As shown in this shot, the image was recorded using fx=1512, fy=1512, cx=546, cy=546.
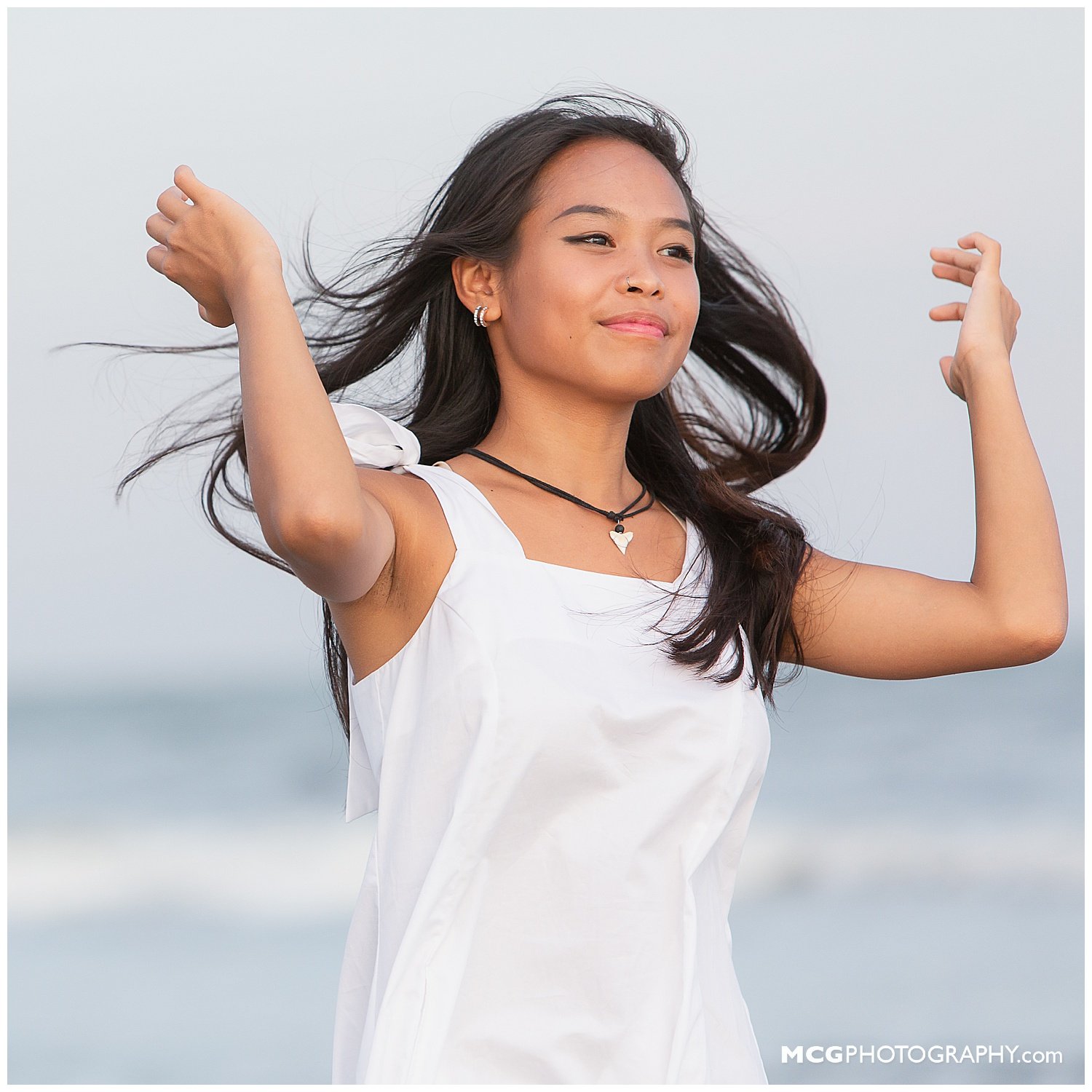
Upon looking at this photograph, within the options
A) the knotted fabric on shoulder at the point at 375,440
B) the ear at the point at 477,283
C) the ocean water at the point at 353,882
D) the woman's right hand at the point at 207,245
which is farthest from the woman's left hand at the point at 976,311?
the ocean water at the point at 353,882

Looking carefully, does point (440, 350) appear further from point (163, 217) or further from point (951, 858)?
point (951, 858)

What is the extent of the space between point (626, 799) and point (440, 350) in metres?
0.88

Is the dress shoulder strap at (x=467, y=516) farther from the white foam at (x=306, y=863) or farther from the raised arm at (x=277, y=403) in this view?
the white foam at (x=306, y=863)

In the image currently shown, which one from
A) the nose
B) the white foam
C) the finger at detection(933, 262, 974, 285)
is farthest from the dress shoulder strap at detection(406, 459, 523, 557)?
the white foam

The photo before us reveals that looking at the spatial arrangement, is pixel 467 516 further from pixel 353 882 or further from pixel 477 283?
pixel 353 882

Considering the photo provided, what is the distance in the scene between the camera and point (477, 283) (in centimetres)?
243

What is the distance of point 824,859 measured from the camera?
8.07m

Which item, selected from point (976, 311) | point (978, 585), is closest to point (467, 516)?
point (978, 585)

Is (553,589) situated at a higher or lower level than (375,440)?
lower

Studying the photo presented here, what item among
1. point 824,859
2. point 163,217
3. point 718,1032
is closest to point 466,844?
point 718,1032

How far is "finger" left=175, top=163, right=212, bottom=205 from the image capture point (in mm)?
1894

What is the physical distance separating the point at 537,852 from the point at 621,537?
54 centimetres

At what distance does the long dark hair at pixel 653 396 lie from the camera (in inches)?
92.3

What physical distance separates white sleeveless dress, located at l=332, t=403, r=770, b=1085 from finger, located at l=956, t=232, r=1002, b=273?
0.90 metres
